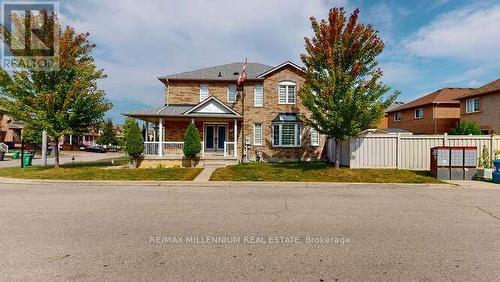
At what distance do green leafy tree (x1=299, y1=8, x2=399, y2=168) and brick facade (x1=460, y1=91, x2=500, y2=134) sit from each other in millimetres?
16275

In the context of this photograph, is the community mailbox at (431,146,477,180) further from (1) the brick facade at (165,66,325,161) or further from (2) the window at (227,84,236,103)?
(2) the window at (227,84,236,103)

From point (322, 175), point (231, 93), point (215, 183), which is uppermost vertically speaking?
point (231, 93)

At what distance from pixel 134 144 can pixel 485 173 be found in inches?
766

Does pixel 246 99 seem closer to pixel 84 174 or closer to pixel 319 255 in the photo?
pixel 84 174

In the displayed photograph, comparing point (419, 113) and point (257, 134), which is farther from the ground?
point (419, 113)

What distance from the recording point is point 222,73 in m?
26.3

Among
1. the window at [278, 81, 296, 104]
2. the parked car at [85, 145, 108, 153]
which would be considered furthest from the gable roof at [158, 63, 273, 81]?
the parked car at [85, 145, 108, 153]

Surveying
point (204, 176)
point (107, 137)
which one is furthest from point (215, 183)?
point (107, 137)

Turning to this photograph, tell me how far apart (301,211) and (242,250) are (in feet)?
11.4

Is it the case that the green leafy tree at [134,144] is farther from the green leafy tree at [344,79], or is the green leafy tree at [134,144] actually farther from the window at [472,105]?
the window at [472,105]

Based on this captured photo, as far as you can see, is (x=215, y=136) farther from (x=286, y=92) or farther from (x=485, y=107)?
(x=485, y=107)

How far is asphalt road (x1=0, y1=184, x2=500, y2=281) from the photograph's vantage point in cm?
437

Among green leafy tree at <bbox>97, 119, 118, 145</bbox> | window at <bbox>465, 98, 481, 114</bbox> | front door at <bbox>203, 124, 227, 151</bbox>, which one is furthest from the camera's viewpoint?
green leafy tree at <bbox>97, 119, 118, 145</bbox>

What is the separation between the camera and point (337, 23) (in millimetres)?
16359
